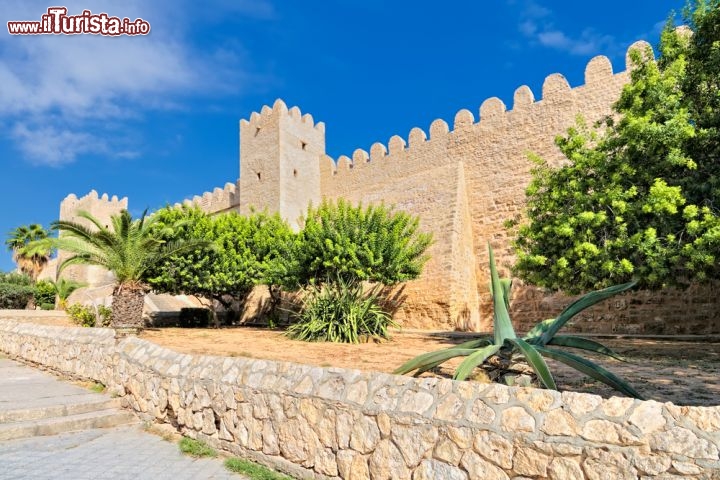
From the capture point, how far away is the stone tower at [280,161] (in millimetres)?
20719

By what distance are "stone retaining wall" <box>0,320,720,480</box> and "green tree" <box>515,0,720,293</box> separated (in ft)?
18.3

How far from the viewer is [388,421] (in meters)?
3.50

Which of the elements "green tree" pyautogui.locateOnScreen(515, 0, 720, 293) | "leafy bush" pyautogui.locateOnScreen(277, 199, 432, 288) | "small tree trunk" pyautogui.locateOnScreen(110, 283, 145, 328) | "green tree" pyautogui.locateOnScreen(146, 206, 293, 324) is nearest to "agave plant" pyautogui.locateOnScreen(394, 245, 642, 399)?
"green tree" pyautogui.locateOnScreen(515, 0, 720, 293)

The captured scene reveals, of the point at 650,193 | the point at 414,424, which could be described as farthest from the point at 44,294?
the point at 650,193

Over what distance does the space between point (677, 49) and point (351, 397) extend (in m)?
8.40

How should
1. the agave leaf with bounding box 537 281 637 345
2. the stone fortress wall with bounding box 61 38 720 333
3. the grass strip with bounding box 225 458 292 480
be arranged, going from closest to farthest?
1. the grass strip with bounding box 225 458 292 480
2. the agave leaf with bounding box 537 281 637 345
3. the stone fortress wall with bounding box 61 38 720 333

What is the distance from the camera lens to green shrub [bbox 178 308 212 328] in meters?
17.7

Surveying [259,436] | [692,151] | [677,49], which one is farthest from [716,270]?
[259,436]

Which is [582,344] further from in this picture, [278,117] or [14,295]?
[14,295]

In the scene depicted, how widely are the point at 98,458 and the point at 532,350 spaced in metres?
4.14

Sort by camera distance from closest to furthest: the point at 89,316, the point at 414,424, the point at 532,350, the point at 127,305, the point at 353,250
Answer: the point at 414,424 → the point at 532,350 → the point at 353,250 → the point at 127,305 → the point at 89,316

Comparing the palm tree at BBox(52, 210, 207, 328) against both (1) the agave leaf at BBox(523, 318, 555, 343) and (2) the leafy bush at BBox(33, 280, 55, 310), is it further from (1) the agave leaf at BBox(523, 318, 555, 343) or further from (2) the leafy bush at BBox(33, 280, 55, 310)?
(2) the leafy bush at BBox(33, 280, 55, 310)

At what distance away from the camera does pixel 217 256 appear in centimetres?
1543

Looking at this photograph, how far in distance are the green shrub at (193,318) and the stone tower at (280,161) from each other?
5.25 meters
